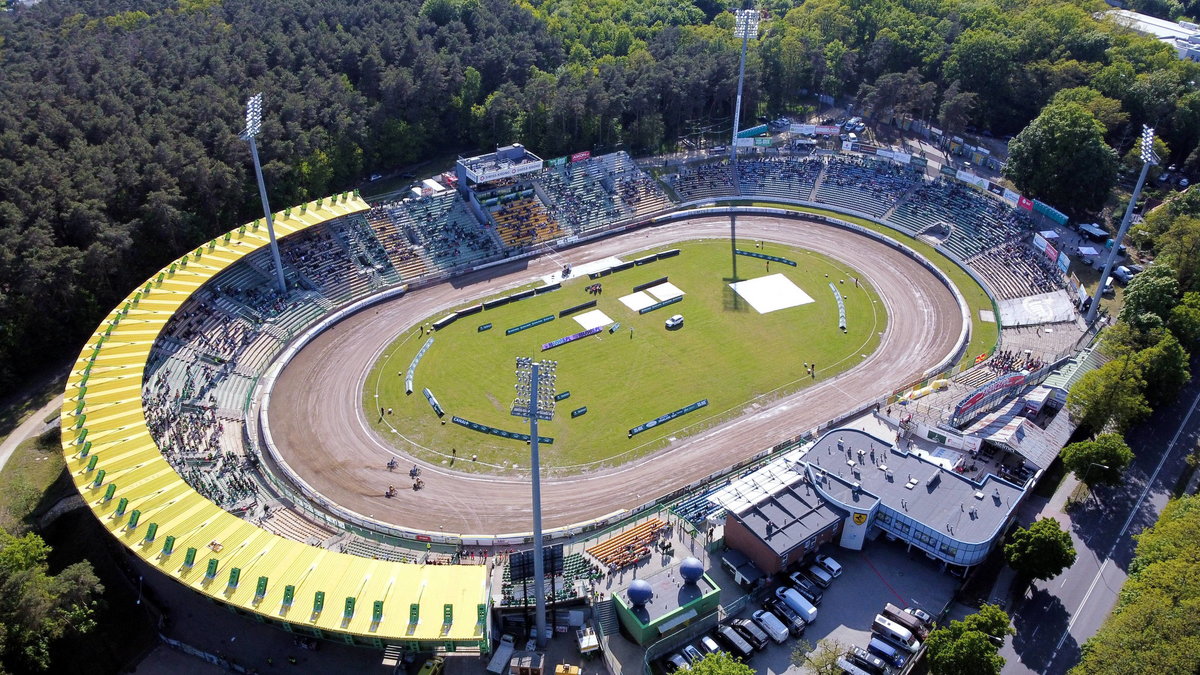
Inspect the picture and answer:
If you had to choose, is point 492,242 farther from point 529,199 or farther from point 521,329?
point 521,329

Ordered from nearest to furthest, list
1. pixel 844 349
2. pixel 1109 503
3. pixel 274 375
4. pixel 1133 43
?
1. pixel 1109 503
2. pixel 274 375
3. pixel 844 349
4. pixel 1133 43

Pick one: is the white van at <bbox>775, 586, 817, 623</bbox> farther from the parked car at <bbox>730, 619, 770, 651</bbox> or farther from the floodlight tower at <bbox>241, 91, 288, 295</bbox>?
the floodlight tower at <bbox>241, 91, 288, 295</bbox>

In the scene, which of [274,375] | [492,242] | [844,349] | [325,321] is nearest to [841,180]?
[844,349]

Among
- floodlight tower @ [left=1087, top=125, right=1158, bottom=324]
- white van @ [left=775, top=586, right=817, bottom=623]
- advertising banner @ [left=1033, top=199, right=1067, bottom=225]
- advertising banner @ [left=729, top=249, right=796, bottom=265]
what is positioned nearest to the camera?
white van @ [left=775, top=586, right=817, bottom=623]

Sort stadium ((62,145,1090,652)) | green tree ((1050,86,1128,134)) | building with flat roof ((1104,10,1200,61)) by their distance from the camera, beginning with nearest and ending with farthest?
1. stadium ((62,145,1090,652))
2. green tree ((1050,86,1128,134))
3. building with flat roof ((1104,10,1200,61))

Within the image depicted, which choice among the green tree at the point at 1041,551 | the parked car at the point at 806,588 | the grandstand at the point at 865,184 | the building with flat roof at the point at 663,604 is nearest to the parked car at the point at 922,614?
the parked car at the point at 806,588

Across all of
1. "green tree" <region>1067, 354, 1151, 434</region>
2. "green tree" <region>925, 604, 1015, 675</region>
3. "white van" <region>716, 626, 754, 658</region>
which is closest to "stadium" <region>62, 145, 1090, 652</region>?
"green tree" <region>1067, 354, 1151, 434</region>

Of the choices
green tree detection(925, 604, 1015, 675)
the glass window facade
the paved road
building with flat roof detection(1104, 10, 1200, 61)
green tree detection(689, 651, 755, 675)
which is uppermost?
building with flat roof detection(1104, 10, 1200, 61)

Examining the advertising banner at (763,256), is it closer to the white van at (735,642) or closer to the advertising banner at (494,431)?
the advertising banner at (494,431)
